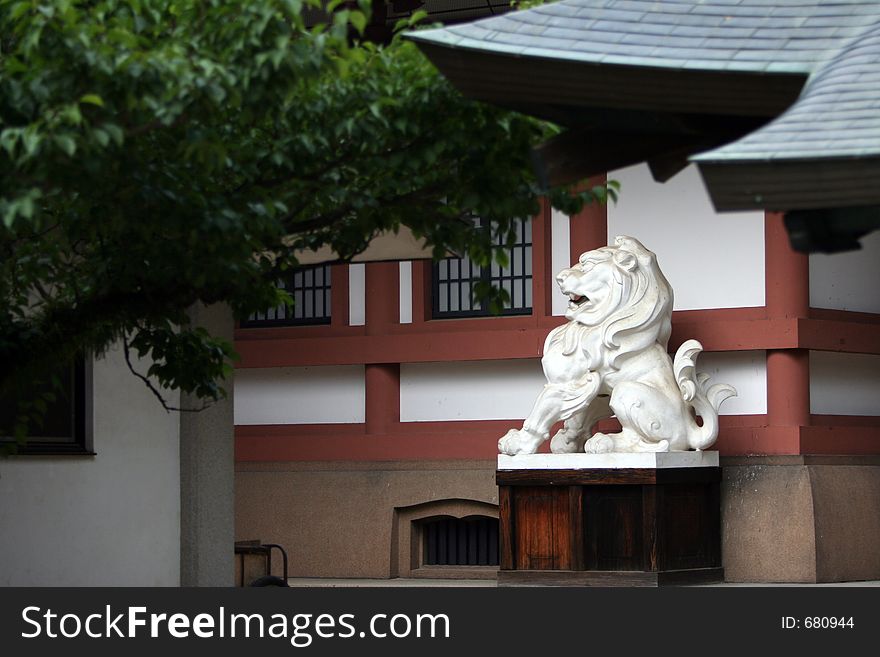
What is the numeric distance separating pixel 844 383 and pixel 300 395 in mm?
5152

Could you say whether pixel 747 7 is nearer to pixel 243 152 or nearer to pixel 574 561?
pixel 243 152

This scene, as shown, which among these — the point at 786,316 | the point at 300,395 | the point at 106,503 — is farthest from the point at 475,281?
the point at 106,503

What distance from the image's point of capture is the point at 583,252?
48.9 ft

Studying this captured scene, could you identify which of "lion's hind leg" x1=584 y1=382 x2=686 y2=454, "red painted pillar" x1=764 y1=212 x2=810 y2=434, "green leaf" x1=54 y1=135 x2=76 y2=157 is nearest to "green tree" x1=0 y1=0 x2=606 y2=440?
"green leaf" x1=54 y1=135 x2=76 y2=157

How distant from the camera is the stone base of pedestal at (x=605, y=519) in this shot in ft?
43.9

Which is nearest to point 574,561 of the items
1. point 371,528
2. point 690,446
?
point 690,446

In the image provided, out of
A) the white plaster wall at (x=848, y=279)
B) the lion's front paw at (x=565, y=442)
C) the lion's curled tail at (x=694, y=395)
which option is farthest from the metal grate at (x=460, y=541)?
the white plaster wall at (x=848, y=279)

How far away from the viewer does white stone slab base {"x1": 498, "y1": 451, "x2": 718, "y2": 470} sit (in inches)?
526

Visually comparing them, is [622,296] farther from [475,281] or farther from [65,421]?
[65,421]

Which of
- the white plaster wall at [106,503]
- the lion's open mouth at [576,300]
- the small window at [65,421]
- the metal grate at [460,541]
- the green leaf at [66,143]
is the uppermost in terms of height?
the green leaf at [66,143]

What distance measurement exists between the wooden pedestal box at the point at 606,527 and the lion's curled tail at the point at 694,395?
29cm

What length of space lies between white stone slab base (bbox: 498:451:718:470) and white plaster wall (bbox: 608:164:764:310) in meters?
1.50

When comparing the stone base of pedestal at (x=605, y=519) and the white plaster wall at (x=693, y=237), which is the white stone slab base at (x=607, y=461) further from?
the white plaster wall at (x=693, y=237)

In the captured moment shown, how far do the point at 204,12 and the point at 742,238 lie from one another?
9258 mm
